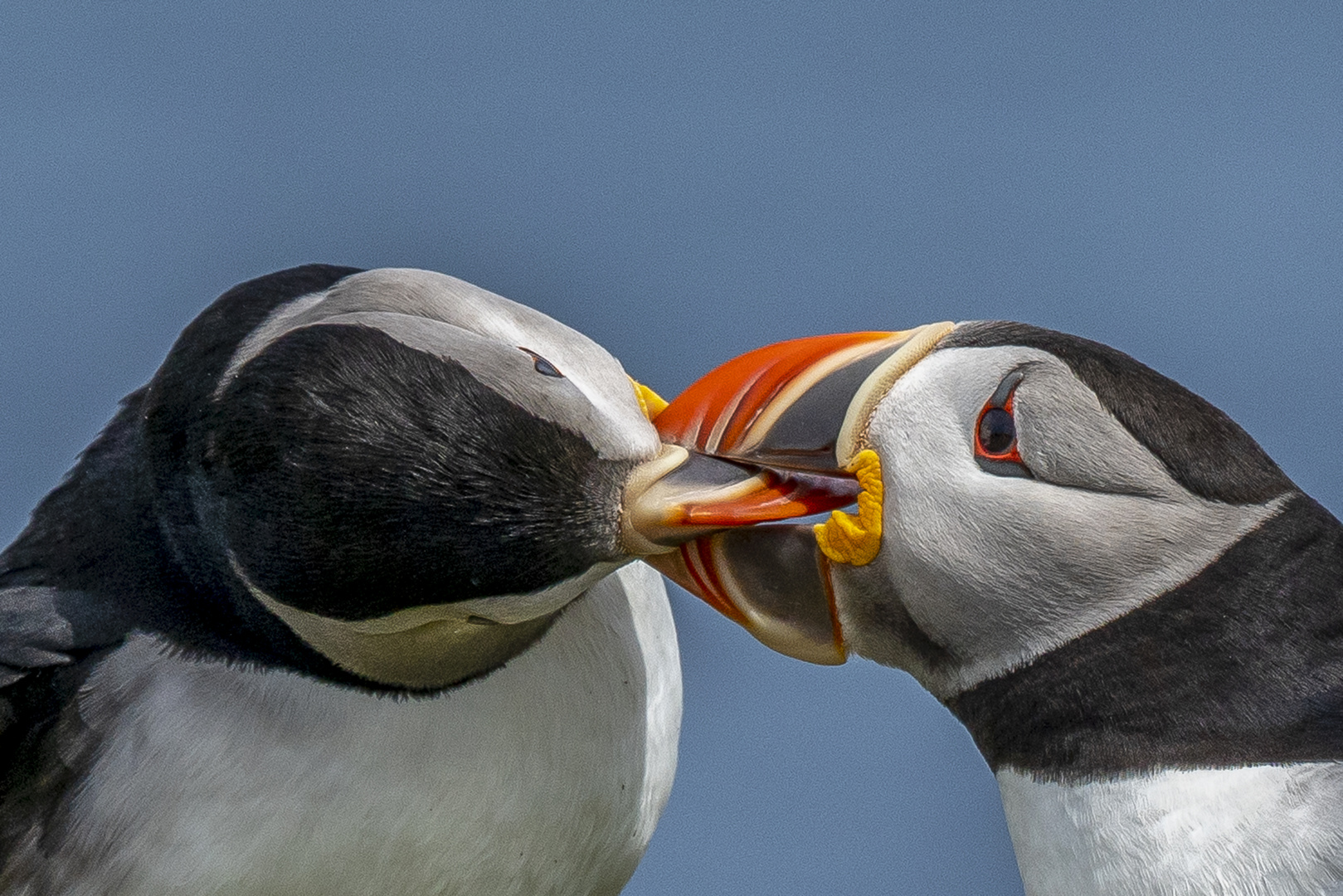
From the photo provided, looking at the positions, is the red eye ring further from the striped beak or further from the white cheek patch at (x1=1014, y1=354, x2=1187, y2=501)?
the striped beak

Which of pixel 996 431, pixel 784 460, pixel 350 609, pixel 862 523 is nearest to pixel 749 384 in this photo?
pixel 784 460

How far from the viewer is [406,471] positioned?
7.47 ft

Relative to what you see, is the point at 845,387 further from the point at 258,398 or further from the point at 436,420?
the point at 258,398

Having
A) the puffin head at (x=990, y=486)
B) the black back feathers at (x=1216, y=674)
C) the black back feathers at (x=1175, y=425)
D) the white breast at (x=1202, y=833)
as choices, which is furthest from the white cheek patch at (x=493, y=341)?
the white breast at (x=1202, y=833)

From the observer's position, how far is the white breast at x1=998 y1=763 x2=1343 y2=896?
7.18 feet

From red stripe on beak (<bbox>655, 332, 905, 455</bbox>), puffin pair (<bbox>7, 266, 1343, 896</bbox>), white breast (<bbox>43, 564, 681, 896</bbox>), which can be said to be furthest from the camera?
white breast (<bbox>43, 564, 681, 896</bbox>)

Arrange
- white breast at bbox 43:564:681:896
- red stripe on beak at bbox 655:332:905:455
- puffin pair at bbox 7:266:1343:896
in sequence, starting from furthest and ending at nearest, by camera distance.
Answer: white breast at bbox 43:564:681:896 < red stripe on beak at bbox 655:332:905:455 < puffin pair at bbox 7:266:1343:896

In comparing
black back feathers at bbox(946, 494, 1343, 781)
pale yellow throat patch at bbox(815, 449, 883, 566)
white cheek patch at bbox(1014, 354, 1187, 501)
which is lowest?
black back feathers at bbox(946, 494, 1343, 781)

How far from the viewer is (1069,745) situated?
2.34m

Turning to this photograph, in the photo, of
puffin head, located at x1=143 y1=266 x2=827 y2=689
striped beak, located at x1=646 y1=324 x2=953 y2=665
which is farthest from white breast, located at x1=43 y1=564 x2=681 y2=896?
striped beak, located at x1=646 y1=324 x2=953 y2=665

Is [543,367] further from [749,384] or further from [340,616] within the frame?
[340,616]

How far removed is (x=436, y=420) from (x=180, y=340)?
2.27 ft

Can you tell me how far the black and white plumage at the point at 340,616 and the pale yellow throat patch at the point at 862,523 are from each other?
0.30 metres

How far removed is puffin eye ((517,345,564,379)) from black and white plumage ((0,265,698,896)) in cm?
3
